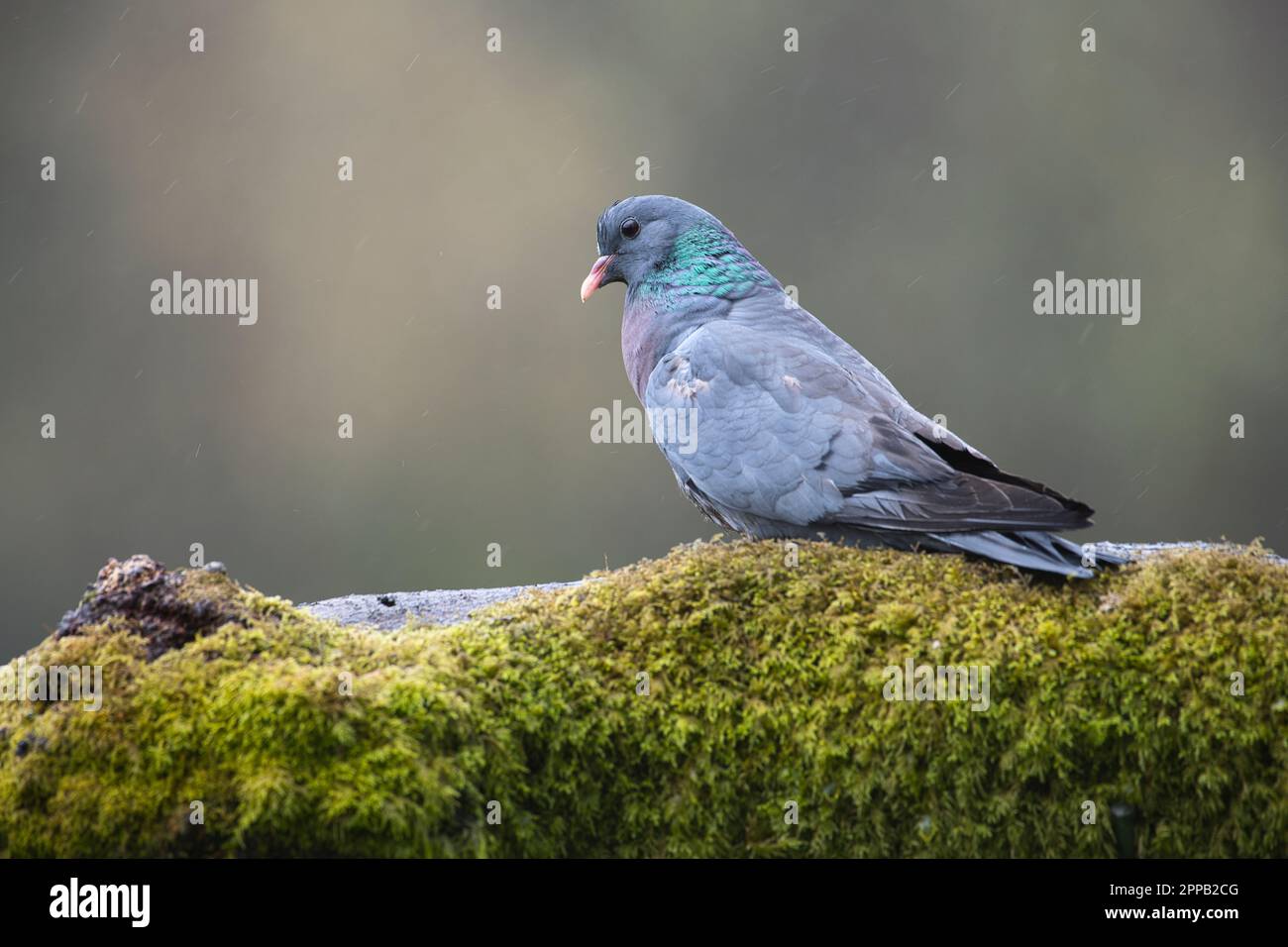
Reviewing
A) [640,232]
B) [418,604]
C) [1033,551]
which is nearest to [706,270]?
[640,232]

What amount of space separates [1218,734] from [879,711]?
0.59 metres

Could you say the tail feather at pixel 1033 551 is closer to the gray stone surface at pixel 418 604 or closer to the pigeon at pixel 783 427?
the pigeon at pixel 783 427

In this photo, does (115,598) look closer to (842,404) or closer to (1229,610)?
(842,404)

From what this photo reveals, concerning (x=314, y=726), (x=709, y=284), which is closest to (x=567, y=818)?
(x=314, y=726)

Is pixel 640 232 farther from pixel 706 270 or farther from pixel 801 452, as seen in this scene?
pixel 801 452

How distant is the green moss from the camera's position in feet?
6.16

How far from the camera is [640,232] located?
145 inches

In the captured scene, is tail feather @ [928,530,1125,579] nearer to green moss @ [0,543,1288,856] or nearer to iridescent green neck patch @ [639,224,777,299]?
green moss @ [0,543,1288,856]

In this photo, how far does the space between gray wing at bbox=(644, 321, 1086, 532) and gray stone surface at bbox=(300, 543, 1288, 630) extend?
0.35 metres

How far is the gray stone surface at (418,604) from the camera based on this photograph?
107 inches

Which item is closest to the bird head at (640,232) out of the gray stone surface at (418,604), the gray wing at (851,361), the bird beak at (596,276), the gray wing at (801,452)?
the bird beak at (596,276)

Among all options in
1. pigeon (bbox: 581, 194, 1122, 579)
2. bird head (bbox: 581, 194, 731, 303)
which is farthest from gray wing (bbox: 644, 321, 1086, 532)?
bird head (bbox: 581, 194, 731, 303)

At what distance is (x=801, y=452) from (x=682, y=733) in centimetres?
98

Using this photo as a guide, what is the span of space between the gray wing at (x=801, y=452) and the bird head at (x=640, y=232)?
453mm
